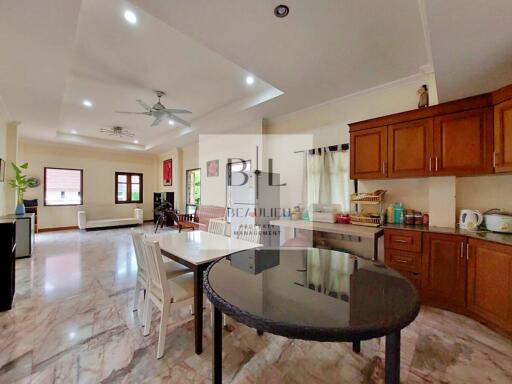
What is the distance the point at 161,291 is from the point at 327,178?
2842 millimetres

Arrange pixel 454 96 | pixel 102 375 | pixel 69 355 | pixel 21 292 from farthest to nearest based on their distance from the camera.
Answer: pixel 21 292, pixel 454 96, pixel 69 355, pixel 102 375

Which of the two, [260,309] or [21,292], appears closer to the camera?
[260,309]

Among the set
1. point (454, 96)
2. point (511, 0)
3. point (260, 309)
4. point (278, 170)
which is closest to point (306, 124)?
point (278, 170)

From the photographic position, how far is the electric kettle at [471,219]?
2355 mm

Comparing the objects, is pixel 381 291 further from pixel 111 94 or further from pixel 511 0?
pixel 111 94

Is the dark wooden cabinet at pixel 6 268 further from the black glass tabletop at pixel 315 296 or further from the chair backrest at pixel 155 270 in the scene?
the black glass tabletop at pixel 315 296

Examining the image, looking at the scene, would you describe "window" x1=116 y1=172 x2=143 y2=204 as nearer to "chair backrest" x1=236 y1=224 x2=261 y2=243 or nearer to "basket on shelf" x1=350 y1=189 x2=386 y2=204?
"chair backrest" x1=236 y1=224 x2=261 y2=243

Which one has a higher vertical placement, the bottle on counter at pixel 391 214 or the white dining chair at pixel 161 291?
the bottle on counter at pixel 391 214

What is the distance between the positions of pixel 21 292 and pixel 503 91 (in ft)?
18.2

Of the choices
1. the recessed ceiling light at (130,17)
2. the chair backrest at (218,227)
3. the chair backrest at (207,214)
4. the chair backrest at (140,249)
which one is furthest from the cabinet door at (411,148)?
the chair backrest at (207,214)

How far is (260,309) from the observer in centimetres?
104

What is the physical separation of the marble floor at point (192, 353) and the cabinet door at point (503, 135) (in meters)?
1.50

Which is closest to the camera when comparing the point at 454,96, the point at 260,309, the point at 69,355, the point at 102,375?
the point at 260,309

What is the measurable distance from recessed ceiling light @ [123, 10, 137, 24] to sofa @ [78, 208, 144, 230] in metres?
6.64
